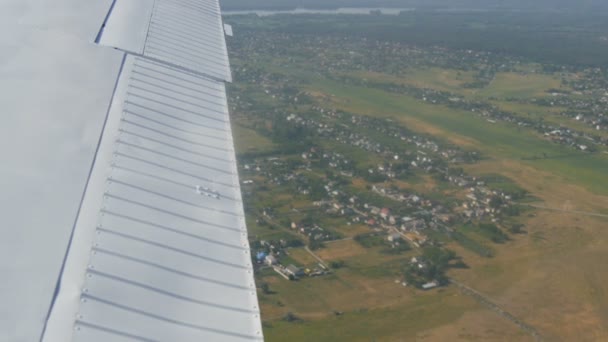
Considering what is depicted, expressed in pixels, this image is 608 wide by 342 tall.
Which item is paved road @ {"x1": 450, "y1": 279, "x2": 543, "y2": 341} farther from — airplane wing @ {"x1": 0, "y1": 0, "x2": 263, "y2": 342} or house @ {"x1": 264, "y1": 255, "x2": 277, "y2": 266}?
airplane wing @ {"x1": 0, "y1": 0, "x2": 263, "y2": 342}

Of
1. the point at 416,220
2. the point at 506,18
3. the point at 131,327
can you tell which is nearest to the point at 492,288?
the point at 416,220

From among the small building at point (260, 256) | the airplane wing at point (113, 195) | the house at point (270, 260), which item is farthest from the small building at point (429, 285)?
the airplane wing at point (113, 195)

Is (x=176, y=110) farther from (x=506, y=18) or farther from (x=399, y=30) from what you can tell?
(x=506, y=18)

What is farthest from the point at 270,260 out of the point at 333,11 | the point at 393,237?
the point at 333,11

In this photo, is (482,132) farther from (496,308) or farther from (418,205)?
(496,308)

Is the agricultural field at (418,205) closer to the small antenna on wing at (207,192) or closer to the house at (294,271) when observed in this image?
the house at (294,271)
